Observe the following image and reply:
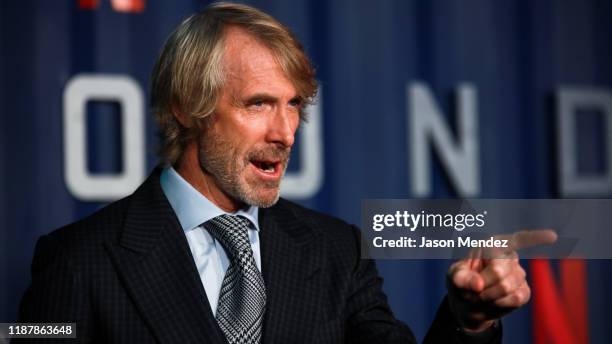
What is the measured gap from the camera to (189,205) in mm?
1614

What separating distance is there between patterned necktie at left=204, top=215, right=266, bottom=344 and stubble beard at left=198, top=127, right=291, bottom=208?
0.06 meters

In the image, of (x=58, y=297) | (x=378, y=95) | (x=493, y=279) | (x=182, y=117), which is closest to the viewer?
(x=493, y=279)

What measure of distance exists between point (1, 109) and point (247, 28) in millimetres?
921

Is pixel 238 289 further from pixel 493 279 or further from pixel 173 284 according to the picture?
pixel 493 279

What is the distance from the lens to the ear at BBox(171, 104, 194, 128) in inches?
67.4

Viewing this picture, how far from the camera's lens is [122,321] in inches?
58.3

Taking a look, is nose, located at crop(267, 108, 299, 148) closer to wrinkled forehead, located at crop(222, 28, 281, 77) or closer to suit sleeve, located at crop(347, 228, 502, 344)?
wrinkled forehead, located at crop(222, 28, 281, 77)

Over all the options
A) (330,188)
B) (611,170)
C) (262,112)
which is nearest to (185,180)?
(262,112)

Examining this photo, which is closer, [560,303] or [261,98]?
[261,98]

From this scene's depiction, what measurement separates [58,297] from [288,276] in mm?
414

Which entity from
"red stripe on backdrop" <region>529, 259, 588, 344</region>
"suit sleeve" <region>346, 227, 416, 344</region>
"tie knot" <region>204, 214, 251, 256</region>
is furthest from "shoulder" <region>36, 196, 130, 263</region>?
"red stripe on backdrop" <region>529, 259, 588, 344</region>

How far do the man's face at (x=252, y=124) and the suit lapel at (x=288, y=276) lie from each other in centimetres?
10

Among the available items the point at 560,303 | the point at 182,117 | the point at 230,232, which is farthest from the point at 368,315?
the point at 560,303

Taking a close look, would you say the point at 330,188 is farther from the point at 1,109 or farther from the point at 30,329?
the point at 30,329
